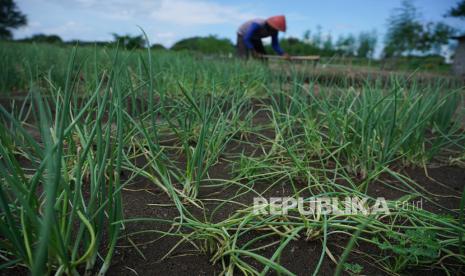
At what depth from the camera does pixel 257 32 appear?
576 centimetres

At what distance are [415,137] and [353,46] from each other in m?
11.2

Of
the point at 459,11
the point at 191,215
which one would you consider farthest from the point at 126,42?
the point at 459,11

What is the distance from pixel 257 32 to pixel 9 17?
51.2 ft

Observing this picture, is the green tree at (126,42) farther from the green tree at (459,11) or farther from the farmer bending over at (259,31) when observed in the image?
the green tree at (459,11)

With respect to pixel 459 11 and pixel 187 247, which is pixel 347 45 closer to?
pixel 459 11

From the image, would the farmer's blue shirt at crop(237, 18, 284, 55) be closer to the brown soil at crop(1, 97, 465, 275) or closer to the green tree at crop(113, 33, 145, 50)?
the green tree at crop(113, 33, 145, 50)

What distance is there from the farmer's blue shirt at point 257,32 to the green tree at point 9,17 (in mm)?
14079

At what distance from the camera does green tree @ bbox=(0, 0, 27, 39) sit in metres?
14.6

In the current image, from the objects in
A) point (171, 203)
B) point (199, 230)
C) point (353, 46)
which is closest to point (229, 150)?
point (171, 203)

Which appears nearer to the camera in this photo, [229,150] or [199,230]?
[199,230]

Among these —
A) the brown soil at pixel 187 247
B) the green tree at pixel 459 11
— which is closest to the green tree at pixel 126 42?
the brown soil at pixel 187 247

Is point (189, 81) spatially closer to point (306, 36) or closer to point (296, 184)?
point (296, 184)

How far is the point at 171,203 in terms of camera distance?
2.86ft

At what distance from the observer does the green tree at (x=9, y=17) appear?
14.6 metres
